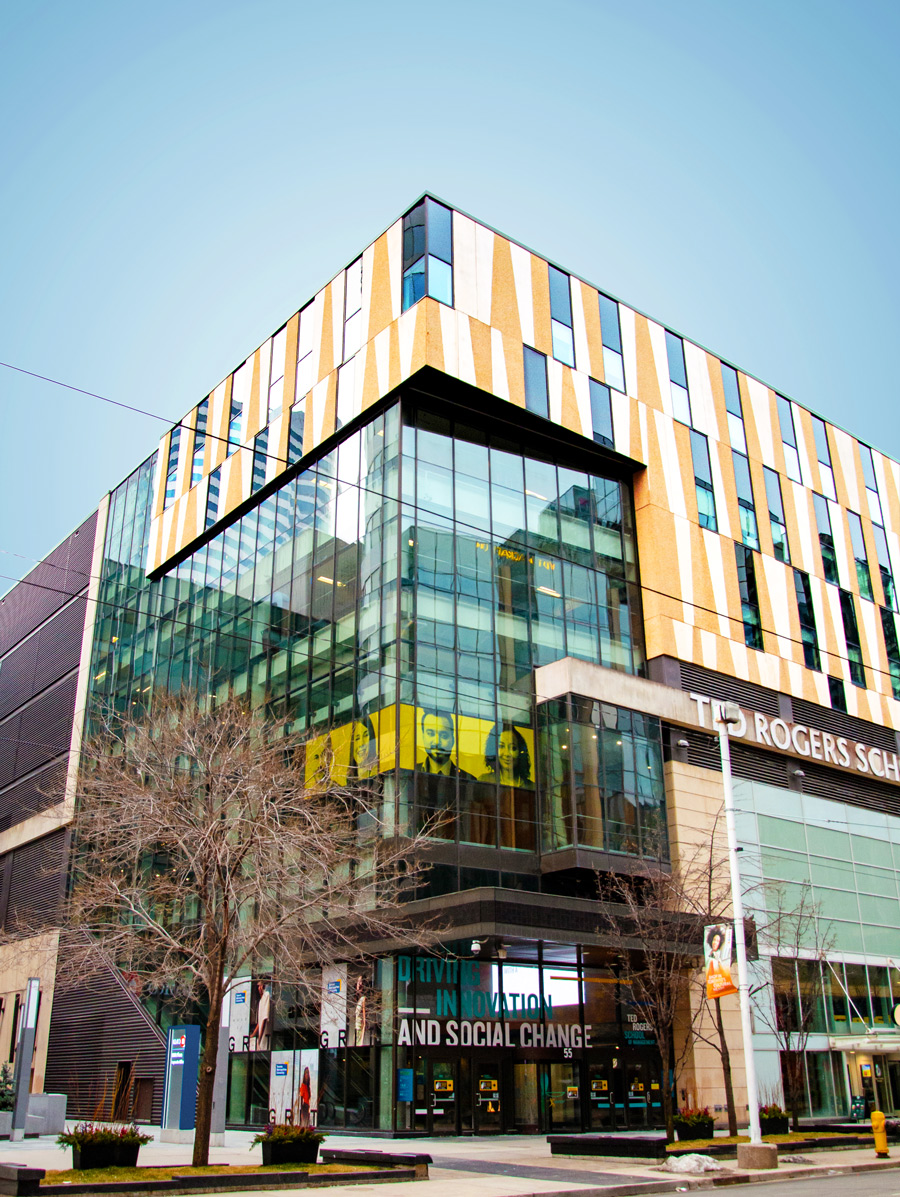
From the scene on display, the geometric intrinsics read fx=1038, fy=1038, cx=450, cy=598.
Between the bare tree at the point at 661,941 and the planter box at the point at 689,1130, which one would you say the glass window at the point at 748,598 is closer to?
the bare tree at the point at 661,941

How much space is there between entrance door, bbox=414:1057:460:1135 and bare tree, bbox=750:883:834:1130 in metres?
12.4

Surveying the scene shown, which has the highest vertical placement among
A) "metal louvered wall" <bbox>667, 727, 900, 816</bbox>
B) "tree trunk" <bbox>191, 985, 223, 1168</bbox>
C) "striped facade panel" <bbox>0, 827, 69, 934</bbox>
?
"metal louvered wall" <bbox>667, 727, 900, 816</bbox>

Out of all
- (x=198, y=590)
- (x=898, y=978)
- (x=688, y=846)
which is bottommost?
(x=898, y=978)

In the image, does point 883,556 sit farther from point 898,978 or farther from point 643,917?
point 643,917

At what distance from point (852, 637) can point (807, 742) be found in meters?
7.77

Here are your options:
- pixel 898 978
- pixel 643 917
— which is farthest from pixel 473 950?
pixel 898 978

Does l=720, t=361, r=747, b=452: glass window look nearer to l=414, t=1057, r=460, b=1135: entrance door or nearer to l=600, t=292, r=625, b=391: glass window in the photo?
l=600, t=292, r=625, b=391: glass window

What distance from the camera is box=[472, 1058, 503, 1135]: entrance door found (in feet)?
101

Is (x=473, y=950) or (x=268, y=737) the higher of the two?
(x=268, y=737)

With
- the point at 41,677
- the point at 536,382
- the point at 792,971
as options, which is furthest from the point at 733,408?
the point at 41,677

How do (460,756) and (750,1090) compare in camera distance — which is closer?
(750,1090)

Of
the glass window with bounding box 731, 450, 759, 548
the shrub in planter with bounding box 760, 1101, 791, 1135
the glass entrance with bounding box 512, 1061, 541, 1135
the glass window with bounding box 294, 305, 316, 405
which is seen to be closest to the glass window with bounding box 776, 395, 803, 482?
the glass window with bounding box 731, 450, 759, 548

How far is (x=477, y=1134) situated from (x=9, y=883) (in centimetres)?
3396

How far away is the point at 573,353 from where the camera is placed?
140ft
